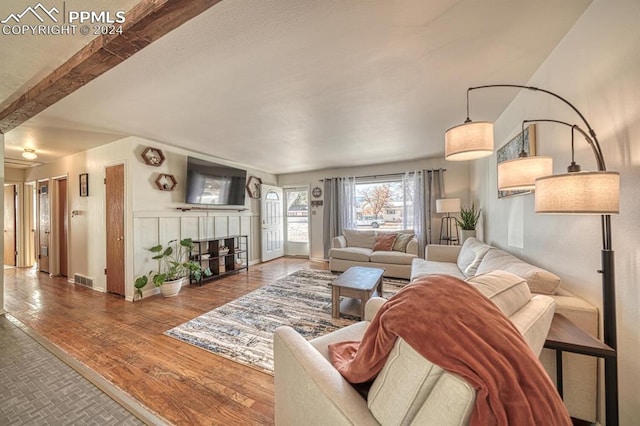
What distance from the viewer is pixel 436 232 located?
485cm

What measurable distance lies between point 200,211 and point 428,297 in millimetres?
4407

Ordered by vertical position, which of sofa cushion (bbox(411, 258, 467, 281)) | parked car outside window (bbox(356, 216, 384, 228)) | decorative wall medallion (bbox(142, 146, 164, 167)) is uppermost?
decorative wall medallion (bbox(142, 146, 164, 167))

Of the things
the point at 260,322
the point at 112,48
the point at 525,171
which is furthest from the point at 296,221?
the point at 525,171

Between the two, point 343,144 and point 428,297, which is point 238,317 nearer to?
point 428,297

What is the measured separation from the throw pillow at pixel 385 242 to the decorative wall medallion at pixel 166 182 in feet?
12.2

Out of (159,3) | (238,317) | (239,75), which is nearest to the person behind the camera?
(159,3)

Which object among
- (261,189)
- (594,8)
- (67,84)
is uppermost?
(594,8)

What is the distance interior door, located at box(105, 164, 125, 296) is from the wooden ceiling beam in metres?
1.39

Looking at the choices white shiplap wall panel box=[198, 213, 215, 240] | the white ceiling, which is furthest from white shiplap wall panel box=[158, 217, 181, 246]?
the white ceiling

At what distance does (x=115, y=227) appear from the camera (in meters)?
3.45

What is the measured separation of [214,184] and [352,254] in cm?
289

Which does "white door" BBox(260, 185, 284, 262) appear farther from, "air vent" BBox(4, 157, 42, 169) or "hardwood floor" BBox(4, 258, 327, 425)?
"air vent" BBox(4, 157, 42, 169)

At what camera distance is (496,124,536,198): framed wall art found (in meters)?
1.95

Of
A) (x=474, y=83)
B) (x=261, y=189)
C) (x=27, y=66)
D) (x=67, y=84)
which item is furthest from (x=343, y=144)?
(x=27, y=66)
